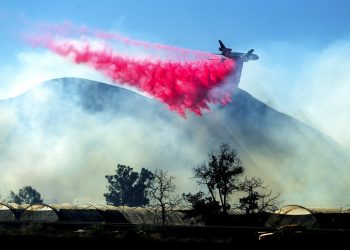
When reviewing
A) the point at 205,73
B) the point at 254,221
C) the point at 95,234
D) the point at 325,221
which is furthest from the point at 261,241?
the point at 205,73

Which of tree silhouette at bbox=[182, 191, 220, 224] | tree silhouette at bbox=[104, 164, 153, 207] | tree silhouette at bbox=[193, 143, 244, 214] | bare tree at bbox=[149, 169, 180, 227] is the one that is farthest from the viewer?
tree silhouette at bbox=[104, 164, 153, 207]

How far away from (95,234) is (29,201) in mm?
137931

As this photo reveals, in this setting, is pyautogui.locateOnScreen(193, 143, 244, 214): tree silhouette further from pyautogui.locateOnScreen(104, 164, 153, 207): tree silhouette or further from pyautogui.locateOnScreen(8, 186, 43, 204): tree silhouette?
pyautogui.locateOnScreen(8, 186, 43, 204): tree silhouette

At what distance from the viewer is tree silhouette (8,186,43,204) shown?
17400 cm

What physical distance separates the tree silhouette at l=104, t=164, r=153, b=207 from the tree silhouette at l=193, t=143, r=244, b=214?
298 feet

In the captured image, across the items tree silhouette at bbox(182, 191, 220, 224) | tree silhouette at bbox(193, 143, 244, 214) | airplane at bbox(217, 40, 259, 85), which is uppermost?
airplane at bbox(217, 40, 259, 85)

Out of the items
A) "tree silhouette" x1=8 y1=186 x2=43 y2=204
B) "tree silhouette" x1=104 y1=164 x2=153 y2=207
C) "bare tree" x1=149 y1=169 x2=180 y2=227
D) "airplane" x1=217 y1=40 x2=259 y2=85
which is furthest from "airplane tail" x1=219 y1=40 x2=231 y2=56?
"tree silhouette" x1=8 y1=186 x2=43 y2=204

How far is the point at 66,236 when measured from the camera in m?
43.0

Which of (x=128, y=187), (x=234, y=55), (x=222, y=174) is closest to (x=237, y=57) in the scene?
(x=234, y=55)

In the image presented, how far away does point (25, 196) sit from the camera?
576ft

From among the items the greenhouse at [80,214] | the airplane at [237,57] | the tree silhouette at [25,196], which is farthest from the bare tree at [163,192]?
the tree silhouette at [25,196]

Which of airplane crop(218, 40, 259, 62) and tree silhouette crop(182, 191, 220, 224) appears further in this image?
airplane crop(218, 40, 259, 62)

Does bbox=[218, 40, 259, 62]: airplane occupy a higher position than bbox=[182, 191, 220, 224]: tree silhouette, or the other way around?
bbox=[218, 40, 259, 62]: airplane

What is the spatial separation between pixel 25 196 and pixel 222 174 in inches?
4671
